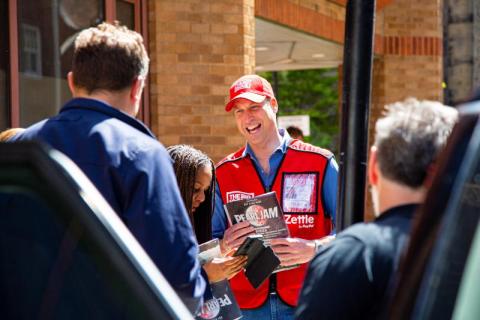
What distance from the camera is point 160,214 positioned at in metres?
3.15

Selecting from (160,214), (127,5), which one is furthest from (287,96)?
(160,214)

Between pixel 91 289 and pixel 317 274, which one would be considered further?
pixel 317 274

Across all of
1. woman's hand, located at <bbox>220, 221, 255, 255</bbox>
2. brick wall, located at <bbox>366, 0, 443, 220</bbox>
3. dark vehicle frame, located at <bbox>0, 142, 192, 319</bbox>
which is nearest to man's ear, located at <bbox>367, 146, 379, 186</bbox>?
dark vehicle frame, located at <bbox>0, 142, 192, 319</bbox>

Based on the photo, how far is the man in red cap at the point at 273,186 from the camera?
16.9 ft

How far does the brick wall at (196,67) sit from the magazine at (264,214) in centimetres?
433

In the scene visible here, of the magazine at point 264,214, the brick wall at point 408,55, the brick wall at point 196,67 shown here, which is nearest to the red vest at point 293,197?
the magazine at point 264,214

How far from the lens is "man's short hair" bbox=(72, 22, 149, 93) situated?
3385 mm

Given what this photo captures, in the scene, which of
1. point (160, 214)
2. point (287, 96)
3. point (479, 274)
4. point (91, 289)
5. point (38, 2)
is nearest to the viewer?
point (479, 274)

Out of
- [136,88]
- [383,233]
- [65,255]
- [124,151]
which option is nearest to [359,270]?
[383,233]

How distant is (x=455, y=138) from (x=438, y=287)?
30 cm

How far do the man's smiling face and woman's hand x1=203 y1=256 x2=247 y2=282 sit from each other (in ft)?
2.78

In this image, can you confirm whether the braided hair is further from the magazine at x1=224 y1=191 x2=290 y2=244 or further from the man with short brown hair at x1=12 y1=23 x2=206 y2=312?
the man with short brown hair at x1=12 y1=23 x2=206 y2=312

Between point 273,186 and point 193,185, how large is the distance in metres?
0.61

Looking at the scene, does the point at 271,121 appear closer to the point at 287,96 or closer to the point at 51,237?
the point at 51,237
